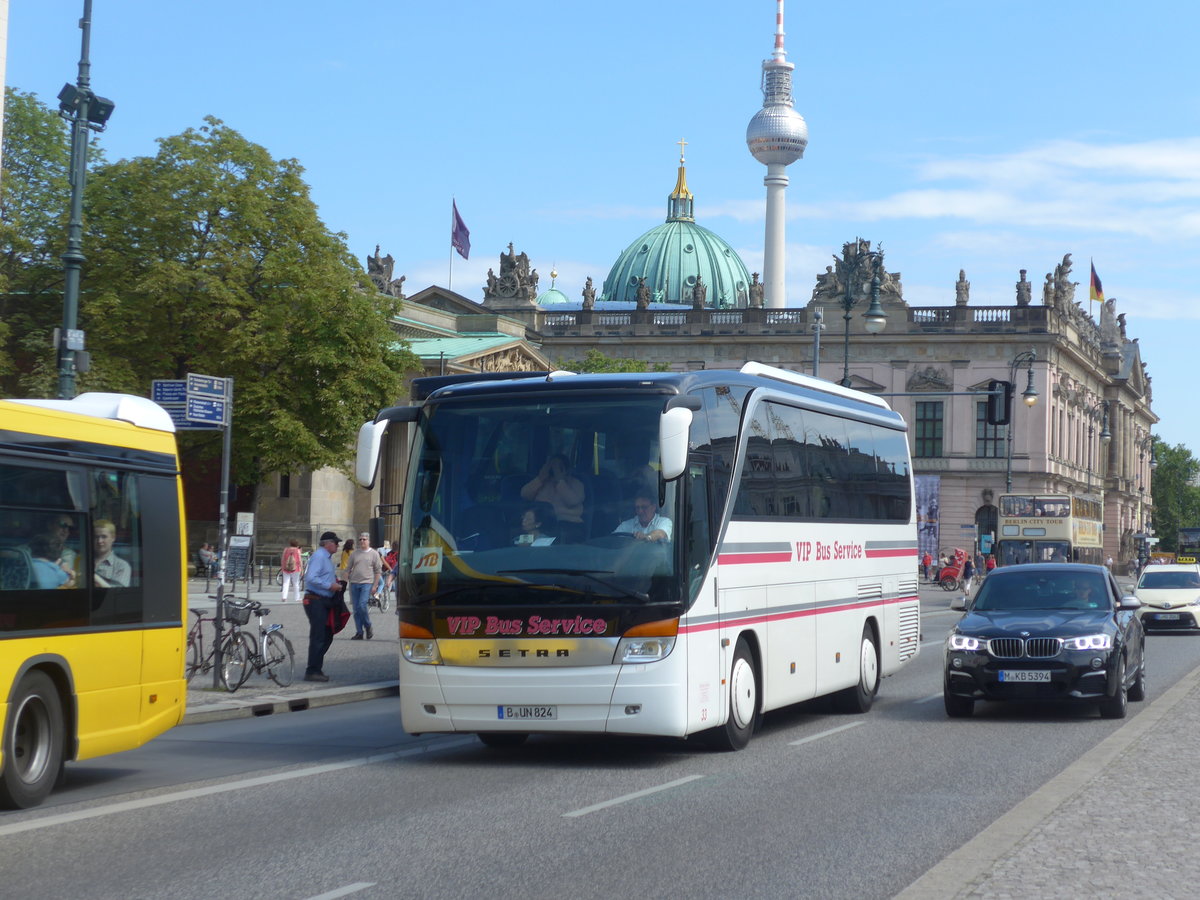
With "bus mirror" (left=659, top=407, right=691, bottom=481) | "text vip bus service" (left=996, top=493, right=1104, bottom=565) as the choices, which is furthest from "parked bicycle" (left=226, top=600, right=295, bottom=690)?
"text vip bus service" (left=996, top=493, right=1104, bottom=565)

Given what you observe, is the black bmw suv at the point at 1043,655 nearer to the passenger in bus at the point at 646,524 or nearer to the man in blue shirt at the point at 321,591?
the passenger in bus at the point at 646,524

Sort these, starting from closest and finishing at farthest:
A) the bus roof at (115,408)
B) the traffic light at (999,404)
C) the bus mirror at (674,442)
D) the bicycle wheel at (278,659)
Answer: the bus roof at (115,408)
the bus mirror at (674,442)
the bicycle wheel at (278,659)
the traffic light at (999,404)

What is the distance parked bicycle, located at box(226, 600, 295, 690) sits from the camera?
19.2m

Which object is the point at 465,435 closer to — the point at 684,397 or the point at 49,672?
the point at 684,397

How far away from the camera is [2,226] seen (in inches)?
1766

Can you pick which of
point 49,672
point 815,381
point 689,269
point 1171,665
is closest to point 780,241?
point 689,269

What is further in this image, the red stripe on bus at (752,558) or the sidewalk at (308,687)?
the sidewalk at (308,687)

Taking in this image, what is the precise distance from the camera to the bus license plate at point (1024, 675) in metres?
16.5

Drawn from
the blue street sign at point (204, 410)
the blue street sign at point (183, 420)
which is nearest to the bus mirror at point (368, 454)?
the blue street sign at point (204, 410)

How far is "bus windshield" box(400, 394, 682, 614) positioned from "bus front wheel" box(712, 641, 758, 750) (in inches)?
61.6

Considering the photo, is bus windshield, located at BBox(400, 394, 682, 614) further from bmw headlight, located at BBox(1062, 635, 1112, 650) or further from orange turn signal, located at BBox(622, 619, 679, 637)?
bmw headlight, located at BBox(1062, 635, 1112, 650)

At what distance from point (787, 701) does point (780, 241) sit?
104 meters

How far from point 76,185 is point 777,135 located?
328ft

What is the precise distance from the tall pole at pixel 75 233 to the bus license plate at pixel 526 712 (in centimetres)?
1007
